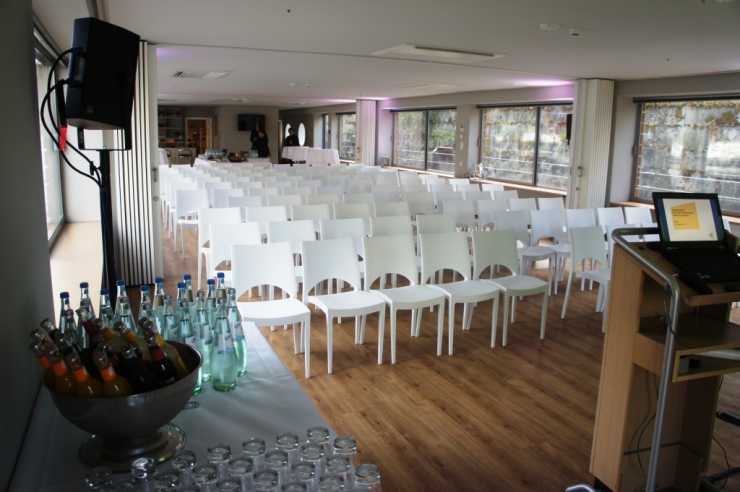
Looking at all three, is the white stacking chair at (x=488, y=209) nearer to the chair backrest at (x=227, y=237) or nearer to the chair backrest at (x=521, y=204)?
the chair backrest at (x=521, y=204)

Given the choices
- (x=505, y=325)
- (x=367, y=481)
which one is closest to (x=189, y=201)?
(x=505, y=325)

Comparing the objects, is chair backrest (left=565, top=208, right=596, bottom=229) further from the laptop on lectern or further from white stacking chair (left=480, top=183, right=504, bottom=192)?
the laptop on lectern

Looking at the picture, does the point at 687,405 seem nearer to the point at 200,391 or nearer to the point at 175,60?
the point at 200,391

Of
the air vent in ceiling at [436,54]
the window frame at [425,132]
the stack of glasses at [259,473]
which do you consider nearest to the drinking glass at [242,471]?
the stack of glasses at [259,473]

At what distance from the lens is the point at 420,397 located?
3.79 meters

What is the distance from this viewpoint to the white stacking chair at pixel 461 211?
6684 mm

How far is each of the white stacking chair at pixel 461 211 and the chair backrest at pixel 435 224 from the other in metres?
0.80

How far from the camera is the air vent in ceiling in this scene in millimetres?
6230

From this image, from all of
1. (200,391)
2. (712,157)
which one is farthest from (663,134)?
→ (200,391)

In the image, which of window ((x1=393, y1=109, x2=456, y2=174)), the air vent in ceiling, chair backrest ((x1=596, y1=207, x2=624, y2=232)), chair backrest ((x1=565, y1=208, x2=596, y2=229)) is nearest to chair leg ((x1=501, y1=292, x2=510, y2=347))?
chair backrest ((x1=565, y1=208, x2=596, y2=229))

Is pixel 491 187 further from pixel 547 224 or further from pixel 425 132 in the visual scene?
pixel 425 132

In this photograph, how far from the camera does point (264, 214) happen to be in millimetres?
5789

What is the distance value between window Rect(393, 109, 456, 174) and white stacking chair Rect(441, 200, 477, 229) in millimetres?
6636

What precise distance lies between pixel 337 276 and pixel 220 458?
3.21m
